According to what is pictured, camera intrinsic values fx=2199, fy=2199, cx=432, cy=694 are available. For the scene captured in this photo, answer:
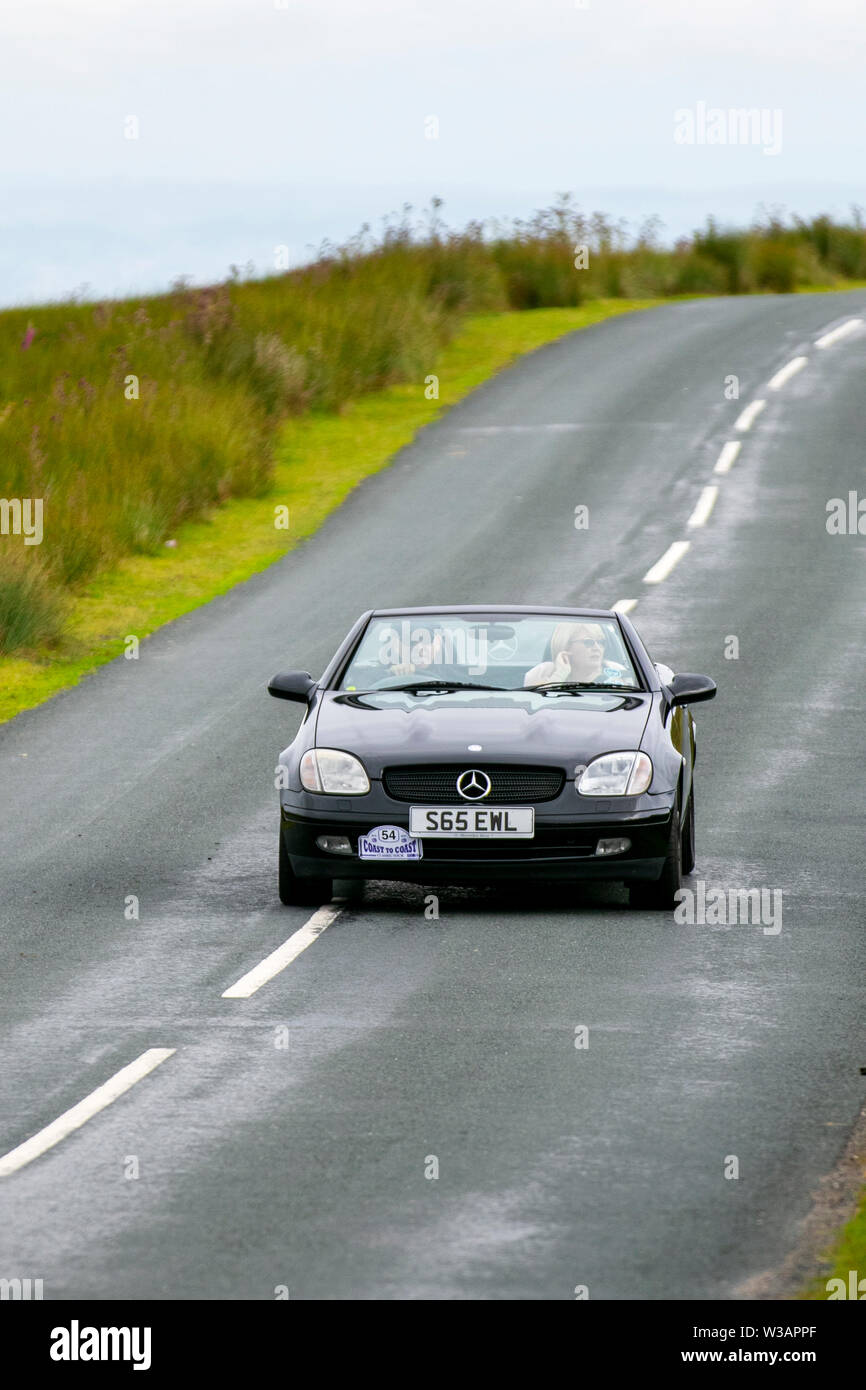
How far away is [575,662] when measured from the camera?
41.6ft

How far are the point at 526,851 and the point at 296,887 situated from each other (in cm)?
127

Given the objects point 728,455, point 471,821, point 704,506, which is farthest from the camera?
point 728,455

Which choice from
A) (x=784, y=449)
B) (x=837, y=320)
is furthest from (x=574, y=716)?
(x=837, y=320)

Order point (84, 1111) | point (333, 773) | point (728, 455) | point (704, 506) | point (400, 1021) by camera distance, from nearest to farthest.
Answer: point (84, 1111)
point (400, 1021)
point (333, 773)
point (704, 506)
point (728, 455)

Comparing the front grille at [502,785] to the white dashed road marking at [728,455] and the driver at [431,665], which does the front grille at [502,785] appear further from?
the white dashed road marking at [728,455]

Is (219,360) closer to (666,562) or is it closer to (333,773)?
(666,562)

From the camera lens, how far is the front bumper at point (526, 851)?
441 inches

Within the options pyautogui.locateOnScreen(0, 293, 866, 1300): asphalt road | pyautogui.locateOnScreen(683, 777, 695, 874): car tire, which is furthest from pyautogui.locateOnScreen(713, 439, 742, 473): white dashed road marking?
pyautogui.locateOnScreen(683, 777, 695, 874): car tire

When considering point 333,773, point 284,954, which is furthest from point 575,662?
point 284,954

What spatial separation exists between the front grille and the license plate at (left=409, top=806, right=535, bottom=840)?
5 centimetres

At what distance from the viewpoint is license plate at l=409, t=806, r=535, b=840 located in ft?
36.7

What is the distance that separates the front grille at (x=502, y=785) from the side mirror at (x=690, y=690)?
53.9 inches

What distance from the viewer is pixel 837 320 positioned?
42.5 meters
